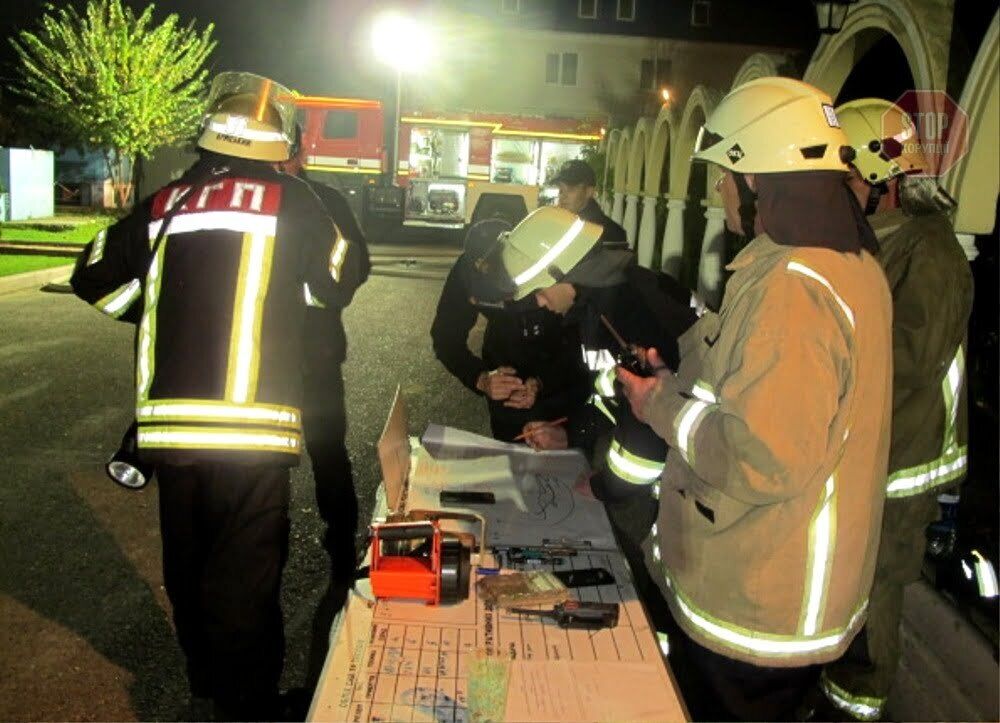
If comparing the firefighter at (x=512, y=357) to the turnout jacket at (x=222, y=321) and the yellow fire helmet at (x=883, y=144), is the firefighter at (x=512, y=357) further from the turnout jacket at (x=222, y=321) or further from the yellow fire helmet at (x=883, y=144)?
the yellow fire helmet at (x=883, y=144)

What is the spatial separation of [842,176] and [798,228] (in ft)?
0.60

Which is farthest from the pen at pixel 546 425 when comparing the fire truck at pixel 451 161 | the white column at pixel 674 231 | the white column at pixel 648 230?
the fire truck at pixel 451 161

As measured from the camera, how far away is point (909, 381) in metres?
2.90

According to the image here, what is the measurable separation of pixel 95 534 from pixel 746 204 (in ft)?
12.6

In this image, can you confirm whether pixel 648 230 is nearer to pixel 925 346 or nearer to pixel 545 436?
pixel 545 436

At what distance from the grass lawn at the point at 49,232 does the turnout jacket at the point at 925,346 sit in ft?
53.0

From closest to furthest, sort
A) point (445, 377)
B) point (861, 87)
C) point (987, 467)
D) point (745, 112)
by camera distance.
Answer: point (745, 112)
point (987, 467)
point (445, 377)
point (861, 87)

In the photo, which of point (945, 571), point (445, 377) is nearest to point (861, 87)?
point (445, 377)

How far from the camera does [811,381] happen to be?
67.4 inches

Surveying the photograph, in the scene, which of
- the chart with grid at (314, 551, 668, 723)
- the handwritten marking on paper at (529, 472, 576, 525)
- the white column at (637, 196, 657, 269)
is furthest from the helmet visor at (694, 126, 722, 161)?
the white column at (637, 196, 657, 269)

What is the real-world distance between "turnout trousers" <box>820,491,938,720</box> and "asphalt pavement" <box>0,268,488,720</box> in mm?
1960

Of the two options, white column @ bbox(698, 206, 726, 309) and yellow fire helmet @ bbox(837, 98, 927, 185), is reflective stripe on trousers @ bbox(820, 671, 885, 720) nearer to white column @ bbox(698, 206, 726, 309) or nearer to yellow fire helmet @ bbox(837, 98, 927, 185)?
yellow fire helmet @ bbox(837, 98, 927, 185)

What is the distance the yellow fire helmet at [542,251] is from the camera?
10.0 ft

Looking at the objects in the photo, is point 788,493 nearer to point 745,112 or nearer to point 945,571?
point 745,112
